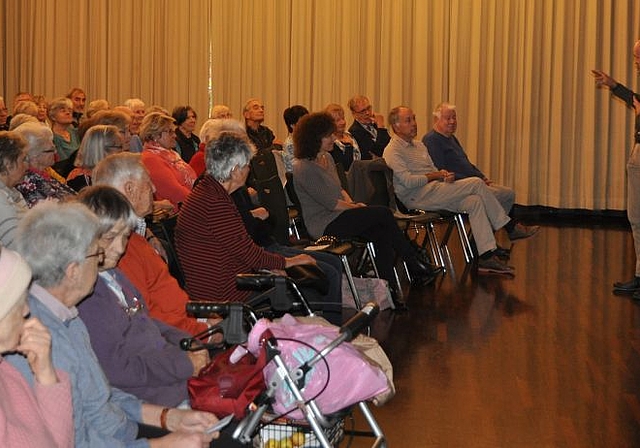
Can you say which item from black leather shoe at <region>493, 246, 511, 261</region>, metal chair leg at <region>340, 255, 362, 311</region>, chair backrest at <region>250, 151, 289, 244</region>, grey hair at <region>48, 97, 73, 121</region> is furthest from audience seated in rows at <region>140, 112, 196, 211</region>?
black leather shoe at <region>493, 246, 511, 261</region>

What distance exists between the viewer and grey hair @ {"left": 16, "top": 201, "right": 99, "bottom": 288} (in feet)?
8.83

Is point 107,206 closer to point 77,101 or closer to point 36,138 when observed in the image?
point 36,138

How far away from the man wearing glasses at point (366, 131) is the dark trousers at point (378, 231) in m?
3.11

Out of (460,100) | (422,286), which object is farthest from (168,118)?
(460,100)

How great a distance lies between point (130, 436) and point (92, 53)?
1258cm

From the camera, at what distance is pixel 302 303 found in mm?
4324

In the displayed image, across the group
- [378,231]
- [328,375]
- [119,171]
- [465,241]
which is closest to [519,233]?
[465,241]

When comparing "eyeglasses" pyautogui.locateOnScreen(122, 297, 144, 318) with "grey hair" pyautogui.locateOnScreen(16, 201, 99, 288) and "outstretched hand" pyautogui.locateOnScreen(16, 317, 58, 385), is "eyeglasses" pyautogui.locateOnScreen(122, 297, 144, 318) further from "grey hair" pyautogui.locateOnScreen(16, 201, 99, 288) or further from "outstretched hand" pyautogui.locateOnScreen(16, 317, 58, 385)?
"outstretched hand" pyautogui.locateOnScreen(16, 317, 58, 385)

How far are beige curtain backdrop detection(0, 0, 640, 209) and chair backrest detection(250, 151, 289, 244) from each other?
6.69 meters

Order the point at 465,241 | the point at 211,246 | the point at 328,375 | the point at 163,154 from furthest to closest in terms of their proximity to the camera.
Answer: the point at 465,241, the point at 163,154, the point at 211,246, the point at 328,375

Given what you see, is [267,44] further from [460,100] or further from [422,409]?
[422,409]

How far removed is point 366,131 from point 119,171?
6.79 metres

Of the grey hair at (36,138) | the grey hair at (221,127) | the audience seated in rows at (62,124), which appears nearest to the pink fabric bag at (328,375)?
the grey hair at (36,138)

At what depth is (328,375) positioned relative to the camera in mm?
2980
